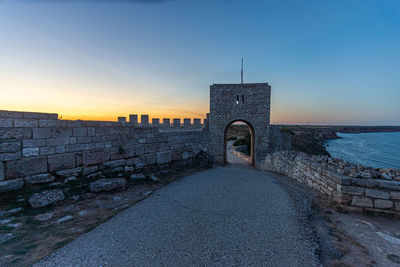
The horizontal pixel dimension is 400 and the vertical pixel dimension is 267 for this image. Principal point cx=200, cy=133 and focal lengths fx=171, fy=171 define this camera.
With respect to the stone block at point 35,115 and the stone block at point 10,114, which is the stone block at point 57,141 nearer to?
the stone block at point 35,115

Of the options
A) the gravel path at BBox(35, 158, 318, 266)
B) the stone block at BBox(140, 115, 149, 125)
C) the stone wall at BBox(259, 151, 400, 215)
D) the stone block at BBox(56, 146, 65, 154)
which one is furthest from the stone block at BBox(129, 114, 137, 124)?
the stone wall at BBox(259, 151, 400, 215)

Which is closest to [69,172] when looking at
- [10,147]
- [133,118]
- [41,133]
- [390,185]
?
[41,133]

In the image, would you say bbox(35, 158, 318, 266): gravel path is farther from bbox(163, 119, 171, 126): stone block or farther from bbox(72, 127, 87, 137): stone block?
bbox(163, 119, 171, 126): stone block

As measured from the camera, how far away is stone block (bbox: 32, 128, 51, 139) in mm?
4242

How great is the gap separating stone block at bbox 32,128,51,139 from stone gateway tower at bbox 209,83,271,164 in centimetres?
1081

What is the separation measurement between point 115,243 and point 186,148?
20.6 feet

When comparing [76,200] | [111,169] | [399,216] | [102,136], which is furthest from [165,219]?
[399,216]

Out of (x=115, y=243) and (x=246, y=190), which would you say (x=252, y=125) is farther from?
(x=115, y=243)

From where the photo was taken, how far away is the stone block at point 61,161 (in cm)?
446

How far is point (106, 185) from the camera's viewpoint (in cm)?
466

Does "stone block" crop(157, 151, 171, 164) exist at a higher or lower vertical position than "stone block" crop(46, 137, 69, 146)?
lower

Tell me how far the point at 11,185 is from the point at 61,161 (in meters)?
1.03

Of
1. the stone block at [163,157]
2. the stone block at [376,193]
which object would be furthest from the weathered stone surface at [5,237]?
the stone block at [376,193]

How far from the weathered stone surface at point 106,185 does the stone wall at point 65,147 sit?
0.77 m
